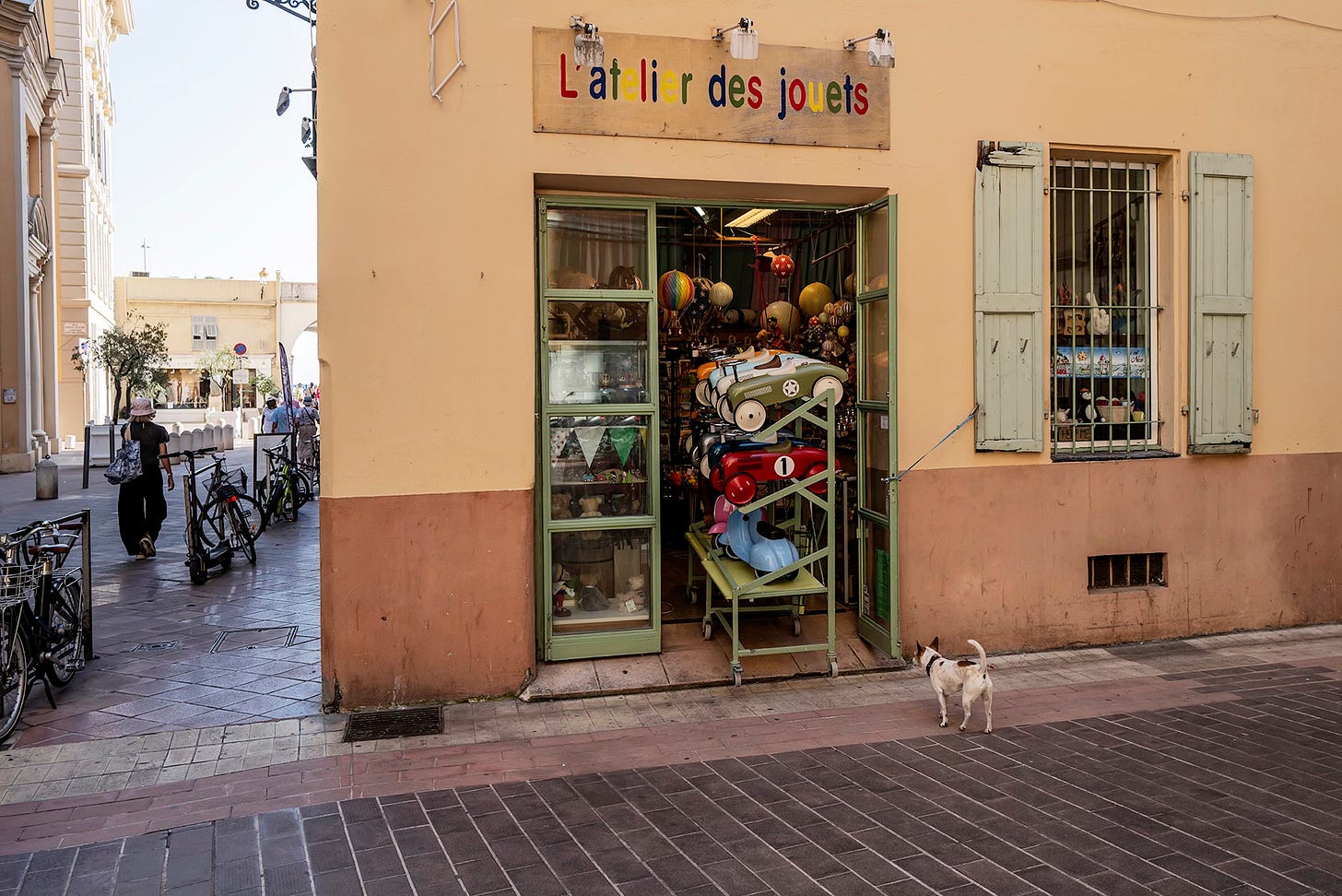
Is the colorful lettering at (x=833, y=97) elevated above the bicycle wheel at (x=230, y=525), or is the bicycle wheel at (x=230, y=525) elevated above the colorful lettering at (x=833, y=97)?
the colorful lettering at (x=833, y=97)

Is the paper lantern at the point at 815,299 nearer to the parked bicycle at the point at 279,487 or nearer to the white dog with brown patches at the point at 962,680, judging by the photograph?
the white dog with brown patches at the point at 962,680

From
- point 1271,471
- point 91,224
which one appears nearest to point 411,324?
point 1271,471

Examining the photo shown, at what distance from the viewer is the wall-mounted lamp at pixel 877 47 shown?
6.47 meters

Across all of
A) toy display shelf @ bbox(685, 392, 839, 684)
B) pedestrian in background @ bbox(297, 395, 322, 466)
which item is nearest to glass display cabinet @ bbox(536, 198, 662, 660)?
toy display shelf @ bbox(685, 392, 839, 684)

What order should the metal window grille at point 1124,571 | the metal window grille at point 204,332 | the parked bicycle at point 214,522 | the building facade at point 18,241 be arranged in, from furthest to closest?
1. the metal window grille at point 204,332
2. the building facade at point 18,241
3. the parked bicycle at point 214,522
4. the metal window grille at point 1124,571

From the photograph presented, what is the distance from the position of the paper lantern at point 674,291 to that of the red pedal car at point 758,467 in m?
1.58

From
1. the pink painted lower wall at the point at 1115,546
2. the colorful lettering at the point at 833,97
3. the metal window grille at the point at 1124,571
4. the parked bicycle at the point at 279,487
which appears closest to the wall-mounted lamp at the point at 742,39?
the colorful lettering at the point at 833,97

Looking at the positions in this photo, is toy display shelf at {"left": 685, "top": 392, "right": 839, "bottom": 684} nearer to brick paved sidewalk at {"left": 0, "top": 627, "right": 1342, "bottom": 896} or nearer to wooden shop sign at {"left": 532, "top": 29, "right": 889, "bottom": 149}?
brick paved sidewalk at {"left": 0, "top": 627, "right": 1342, "bottom": 896}

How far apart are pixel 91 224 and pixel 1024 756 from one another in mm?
40193

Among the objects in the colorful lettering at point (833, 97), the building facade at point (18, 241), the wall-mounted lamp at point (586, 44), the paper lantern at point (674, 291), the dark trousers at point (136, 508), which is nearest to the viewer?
the wall-mounted lamp at point (586, 44)

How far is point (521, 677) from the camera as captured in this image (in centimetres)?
602

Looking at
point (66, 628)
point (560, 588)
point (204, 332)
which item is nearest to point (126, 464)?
point (66, 628)

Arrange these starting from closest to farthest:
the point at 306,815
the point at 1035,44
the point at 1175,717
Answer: the point at 306,815 → the point at 1175,717 → the point at 1035,44

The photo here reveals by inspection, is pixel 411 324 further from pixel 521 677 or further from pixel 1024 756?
pixel 1024 756
